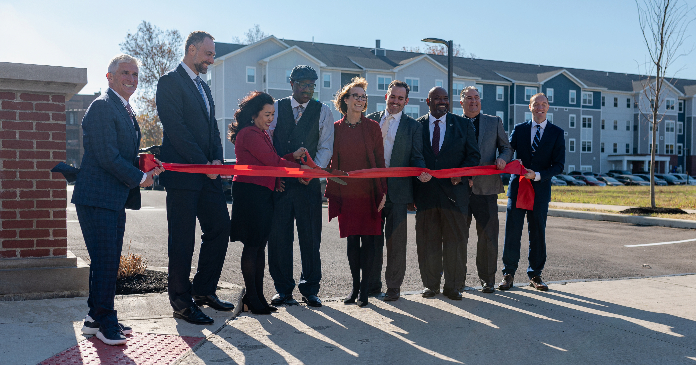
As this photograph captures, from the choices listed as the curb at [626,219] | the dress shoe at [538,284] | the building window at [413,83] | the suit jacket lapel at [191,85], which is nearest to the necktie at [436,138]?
the dress shoe at [538,284]

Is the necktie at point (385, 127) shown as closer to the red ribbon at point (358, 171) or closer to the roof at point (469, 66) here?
the red ribbon at point (358, 171)

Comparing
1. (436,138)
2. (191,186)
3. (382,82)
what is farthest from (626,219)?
(382,82)

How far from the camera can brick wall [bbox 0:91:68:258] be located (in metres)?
5.25

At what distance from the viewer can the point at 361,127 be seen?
5.79 meters

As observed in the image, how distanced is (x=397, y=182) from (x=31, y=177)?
340cm

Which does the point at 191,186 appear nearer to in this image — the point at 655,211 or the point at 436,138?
the point at 436,138

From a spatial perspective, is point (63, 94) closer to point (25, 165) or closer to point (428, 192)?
point (25, 165)

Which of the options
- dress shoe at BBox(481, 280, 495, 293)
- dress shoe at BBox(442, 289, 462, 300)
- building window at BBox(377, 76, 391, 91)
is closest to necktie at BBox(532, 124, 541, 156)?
dress shoe at BBox(481, 280, 495, 293)

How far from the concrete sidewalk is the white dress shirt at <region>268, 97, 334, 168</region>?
1406 mm

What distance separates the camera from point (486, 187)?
20.7 ft

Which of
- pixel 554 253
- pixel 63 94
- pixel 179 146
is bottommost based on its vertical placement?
pixel 554 253

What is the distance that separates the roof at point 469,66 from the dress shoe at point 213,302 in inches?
1763

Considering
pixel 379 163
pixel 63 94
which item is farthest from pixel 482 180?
pixel 63 94

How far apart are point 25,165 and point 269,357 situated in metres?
3.02
